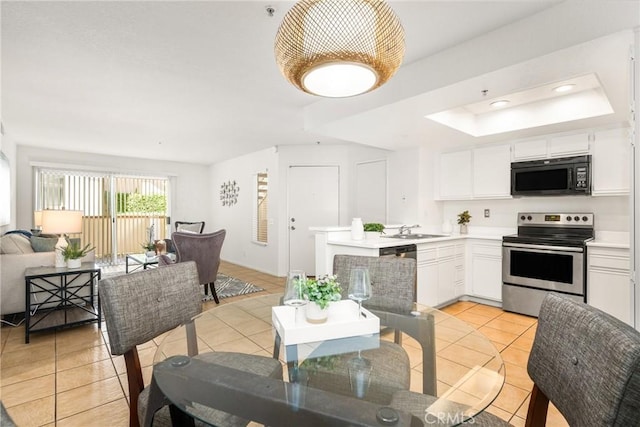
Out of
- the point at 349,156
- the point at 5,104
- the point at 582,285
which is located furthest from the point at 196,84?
the point at 582,285

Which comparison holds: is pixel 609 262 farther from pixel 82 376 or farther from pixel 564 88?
pixel 82 376

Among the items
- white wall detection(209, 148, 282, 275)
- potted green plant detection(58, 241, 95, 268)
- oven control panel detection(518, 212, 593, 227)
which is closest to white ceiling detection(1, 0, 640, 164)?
oven control panel detection(518, 212, 593, 227)

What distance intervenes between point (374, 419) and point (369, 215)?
14.7 feet

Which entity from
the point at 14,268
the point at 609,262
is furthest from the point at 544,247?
the point at 14,268

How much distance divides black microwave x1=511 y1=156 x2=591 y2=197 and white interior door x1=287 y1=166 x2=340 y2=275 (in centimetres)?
271

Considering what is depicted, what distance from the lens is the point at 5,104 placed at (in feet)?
11.5

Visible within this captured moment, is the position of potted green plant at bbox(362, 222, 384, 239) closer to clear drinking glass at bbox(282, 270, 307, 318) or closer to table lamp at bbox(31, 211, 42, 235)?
clear drinking glass at bbox(282, 270, 307, 318)

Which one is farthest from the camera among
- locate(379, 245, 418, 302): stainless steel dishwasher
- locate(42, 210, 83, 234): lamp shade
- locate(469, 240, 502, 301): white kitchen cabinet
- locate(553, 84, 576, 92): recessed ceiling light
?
locate(469, 240, 502, 301): white kitchen cabinet

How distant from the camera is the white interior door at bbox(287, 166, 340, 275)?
18.2 ft

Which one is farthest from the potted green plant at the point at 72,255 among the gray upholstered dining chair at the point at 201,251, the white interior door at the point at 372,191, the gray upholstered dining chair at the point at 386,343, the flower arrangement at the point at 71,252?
the white interior door at the point at 372,191

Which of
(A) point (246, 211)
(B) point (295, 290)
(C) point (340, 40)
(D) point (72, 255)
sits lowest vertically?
(D) point (72, 255)

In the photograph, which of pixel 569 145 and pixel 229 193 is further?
pixel 229 193

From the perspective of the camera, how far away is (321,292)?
1.27 meters

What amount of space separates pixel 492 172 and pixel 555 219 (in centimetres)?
87
